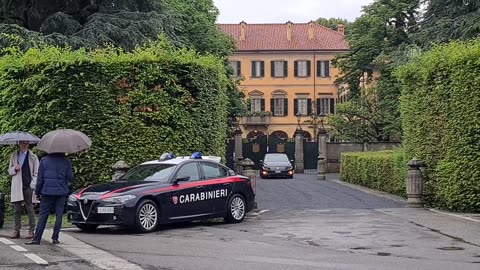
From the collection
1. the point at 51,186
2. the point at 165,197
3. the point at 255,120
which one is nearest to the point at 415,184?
the point at 165,197

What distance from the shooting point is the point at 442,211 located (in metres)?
20.2

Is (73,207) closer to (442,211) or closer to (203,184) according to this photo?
(203,184)

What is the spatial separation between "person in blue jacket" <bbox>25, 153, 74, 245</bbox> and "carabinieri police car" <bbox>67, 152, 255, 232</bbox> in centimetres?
179

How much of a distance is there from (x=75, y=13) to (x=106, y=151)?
1200cm

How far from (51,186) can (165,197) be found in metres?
3.21

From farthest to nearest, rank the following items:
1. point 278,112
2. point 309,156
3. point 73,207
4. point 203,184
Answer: point 278,112 < point 309,156 < point 203,184 < point 73,207

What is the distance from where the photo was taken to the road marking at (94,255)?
427 inches

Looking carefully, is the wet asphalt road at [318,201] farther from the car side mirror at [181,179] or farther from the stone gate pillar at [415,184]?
the car side mirror at [181,179]

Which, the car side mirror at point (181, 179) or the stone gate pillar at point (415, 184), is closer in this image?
the car side mirror at point (181, 179)

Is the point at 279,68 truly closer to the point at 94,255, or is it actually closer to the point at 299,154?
the point at 299,154

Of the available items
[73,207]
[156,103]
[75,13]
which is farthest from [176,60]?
[75,13]

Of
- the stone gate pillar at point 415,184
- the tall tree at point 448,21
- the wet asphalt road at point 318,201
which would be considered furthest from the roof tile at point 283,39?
the stone gate pillar at point 415,184

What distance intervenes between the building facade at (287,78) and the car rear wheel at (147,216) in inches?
2843

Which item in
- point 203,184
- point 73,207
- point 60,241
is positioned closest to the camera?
point 60,241
